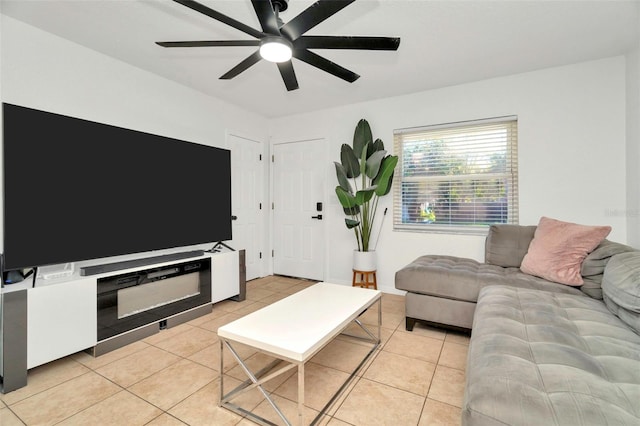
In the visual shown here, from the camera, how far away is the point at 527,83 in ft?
9.68

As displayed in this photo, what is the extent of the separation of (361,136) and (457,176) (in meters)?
1.23

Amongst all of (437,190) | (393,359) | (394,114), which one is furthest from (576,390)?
(394,114)

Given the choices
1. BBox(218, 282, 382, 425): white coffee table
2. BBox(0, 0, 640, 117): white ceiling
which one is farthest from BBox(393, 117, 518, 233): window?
BBox(218, 282, 382, 425): white coffee table

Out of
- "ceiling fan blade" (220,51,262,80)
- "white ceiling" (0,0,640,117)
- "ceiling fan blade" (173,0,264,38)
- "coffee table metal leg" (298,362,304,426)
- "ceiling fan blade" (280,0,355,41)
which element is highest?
"white ceiling" (0,0,640,117)

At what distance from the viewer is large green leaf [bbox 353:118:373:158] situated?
Answer: 361 cm

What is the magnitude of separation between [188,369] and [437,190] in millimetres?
3007

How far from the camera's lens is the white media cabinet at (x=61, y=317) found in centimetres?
182

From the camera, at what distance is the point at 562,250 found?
2195 millimetres

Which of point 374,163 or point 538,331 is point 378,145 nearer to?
point 374,163

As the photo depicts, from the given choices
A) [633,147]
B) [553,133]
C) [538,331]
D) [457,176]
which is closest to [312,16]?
[538,331]

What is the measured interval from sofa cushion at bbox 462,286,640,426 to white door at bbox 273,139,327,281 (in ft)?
8.88

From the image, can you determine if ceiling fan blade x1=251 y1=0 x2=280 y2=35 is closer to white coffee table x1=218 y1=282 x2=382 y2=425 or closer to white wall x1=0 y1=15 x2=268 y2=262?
white coffee table x1=218 y1=282 x2=382 y2=425

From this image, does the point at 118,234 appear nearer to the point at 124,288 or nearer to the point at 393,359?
the point at 124,288

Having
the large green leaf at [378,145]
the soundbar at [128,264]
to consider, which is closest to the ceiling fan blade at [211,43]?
the soundbar at [128,264]
